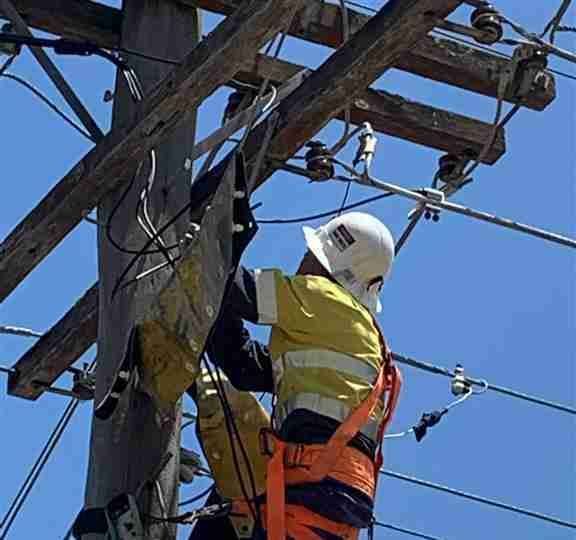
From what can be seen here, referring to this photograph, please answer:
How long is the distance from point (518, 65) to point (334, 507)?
7.43ft

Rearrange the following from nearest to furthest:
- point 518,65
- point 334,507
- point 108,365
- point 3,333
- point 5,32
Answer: point 334,507, point 108,365, point 5,32, point 518,65, point 3,333

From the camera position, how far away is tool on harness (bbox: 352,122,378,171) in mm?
7191

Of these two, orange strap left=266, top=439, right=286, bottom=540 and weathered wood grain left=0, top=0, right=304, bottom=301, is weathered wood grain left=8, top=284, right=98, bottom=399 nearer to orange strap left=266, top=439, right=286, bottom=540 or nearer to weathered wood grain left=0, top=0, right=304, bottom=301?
weathered wood grain left=0, top=0, right=304, bottom=301

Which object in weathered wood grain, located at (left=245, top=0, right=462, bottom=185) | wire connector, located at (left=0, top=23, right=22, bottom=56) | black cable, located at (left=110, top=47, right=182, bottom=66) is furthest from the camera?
wire connector, located at (left=0, top=23, right=22, bottom=56)

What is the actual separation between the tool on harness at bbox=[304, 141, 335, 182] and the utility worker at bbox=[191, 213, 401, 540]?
116cm

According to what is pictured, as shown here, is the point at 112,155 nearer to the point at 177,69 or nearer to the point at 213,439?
the point at 177,69

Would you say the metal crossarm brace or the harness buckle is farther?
the metal crossarm brace

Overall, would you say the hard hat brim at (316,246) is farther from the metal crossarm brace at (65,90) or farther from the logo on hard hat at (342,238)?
the metal crossarm brace at (65,90)

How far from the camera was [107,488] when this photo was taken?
6004 millimetres

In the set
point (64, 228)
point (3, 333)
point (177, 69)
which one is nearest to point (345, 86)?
point (177, 69)

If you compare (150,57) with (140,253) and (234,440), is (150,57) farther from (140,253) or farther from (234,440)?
(234,440)

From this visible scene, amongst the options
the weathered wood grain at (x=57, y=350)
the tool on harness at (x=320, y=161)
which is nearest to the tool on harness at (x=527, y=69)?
the tool on harness at (x=320, y=161)

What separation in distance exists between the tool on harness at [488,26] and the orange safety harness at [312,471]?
1.52 m

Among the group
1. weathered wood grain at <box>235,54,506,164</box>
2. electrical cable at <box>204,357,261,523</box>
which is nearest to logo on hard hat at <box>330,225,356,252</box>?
electrical cable at <box>204,357,261,523</box>
